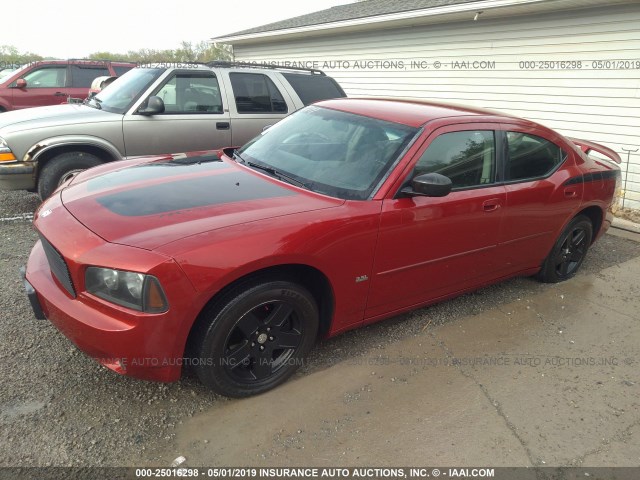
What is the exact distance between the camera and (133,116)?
5387mm

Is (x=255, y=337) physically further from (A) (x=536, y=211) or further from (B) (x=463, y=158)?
(A) (x=536, y=211)

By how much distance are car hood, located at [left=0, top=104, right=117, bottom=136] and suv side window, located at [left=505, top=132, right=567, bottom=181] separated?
428 cm

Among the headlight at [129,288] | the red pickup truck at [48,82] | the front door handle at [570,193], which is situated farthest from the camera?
the red pickup truck at [48,82]

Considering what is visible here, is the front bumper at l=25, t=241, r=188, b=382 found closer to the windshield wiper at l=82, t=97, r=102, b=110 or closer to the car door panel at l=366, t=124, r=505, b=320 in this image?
the car door panel at l=366, t=124, r=505, b=320

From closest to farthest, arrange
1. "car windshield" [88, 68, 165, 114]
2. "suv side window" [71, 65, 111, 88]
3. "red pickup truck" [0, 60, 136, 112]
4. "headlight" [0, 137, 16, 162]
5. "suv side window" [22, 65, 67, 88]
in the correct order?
1. "headlight" [0, 137, 16, 162]
2. "car windshield" [88, 68, 165, 114]
3. "red pickup truck" [0, 60, 136, 112]
4. "suv side window" [22, 65, 67, 88]
5. "suv side window" [71, 65, 111, 88]

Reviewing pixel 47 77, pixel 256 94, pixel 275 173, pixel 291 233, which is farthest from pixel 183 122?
pixel 47 77

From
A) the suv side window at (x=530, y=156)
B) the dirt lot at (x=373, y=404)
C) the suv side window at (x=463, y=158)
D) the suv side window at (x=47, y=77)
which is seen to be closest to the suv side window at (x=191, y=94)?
the dirt lot at (x=373, y=404)

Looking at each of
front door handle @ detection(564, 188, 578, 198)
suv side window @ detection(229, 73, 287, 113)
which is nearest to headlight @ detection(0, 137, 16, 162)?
suv side window @ detection(229, 73, 287, 113)

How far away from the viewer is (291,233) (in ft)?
8.15

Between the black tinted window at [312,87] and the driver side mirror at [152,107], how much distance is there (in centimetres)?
190

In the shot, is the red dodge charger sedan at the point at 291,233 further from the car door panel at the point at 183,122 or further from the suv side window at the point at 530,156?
the car door panel at the point at 183,122

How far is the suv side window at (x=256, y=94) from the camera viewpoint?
6090 millimetres

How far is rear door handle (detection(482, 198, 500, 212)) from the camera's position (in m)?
3.31

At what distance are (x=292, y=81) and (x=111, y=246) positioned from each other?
4.92 meters
